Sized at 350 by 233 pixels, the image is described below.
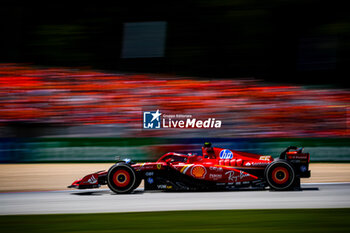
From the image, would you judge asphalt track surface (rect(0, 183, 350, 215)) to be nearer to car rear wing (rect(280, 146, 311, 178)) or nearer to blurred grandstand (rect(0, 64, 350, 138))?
car rear wing (rect(280, 146, 311, 178))

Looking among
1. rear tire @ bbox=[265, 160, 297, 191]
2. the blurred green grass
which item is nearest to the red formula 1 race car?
rear tire @ bbox=[265, 160, 297, 191]

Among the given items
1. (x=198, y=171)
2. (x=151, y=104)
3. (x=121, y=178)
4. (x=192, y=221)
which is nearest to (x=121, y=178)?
(x=121, y=178)

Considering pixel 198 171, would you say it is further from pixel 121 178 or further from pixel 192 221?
pixel 192 221

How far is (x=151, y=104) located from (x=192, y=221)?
12924 mm

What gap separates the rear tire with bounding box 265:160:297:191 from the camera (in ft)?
26.2

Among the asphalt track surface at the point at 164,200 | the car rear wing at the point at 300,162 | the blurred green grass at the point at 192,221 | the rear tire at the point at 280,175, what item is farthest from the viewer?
the car rear wing at the point at 300,162

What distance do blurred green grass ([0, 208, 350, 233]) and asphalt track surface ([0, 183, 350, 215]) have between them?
0.44 m

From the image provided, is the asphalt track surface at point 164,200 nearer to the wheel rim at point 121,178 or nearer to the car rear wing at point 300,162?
the wheel rim at point 121,178

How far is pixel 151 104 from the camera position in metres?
18.4

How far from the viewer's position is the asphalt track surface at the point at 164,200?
6.78m

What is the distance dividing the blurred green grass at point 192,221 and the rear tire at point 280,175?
1.70m

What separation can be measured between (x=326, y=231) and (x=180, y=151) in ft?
28.7

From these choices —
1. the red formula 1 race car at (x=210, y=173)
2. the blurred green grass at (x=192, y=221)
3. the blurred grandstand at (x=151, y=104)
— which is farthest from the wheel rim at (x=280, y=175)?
the blurred grandstand at (x=151, y=104)

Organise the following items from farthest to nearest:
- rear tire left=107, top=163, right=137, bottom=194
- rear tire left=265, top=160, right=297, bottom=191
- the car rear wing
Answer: rear tire left=107, top=163, right=137, bottom=194
the car rear wing
rear tire left=265, top=160, right=297, bottom=191
